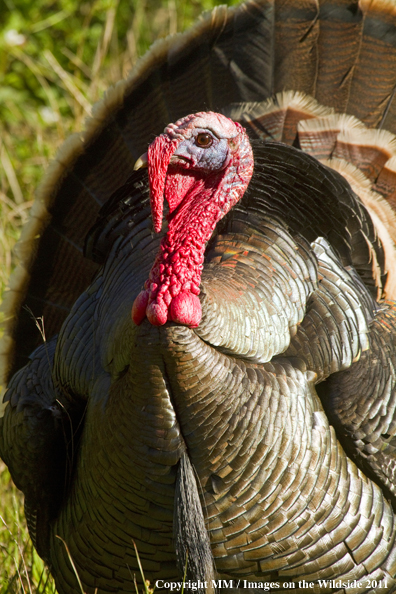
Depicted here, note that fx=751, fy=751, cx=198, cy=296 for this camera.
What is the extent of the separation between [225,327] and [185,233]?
33 cm

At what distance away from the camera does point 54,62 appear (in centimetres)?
584

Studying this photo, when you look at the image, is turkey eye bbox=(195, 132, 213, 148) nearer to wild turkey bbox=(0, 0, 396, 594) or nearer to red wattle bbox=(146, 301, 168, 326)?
wild turkey bbox=(0, 0, 396, 594)

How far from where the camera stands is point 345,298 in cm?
304

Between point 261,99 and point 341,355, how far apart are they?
1630 mm

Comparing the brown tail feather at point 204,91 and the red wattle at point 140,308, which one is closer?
the red wattle at point 140,308

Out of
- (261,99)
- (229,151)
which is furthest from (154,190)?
(261,99)

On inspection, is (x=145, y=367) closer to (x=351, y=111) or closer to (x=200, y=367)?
(x=200, y=367)

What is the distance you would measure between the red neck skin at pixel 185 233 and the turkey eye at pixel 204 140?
99mm

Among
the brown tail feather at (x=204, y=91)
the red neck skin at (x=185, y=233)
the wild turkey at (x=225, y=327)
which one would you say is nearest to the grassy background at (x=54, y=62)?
the brown tail feather at (x=204, y=91)

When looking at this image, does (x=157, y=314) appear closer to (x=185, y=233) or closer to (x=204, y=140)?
(x=185, y=233)

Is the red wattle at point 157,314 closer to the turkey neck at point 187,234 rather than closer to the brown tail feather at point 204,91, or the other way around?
the turkey neck at point 187,234

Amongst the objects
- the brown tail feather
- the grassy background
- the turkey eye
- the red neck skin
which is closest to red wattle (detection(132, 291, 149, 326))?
the red neck skin

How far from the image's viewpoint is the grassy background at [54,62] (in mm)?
5910

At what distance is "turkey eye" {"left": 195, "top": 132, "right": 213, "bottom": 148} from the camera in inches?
96.5
